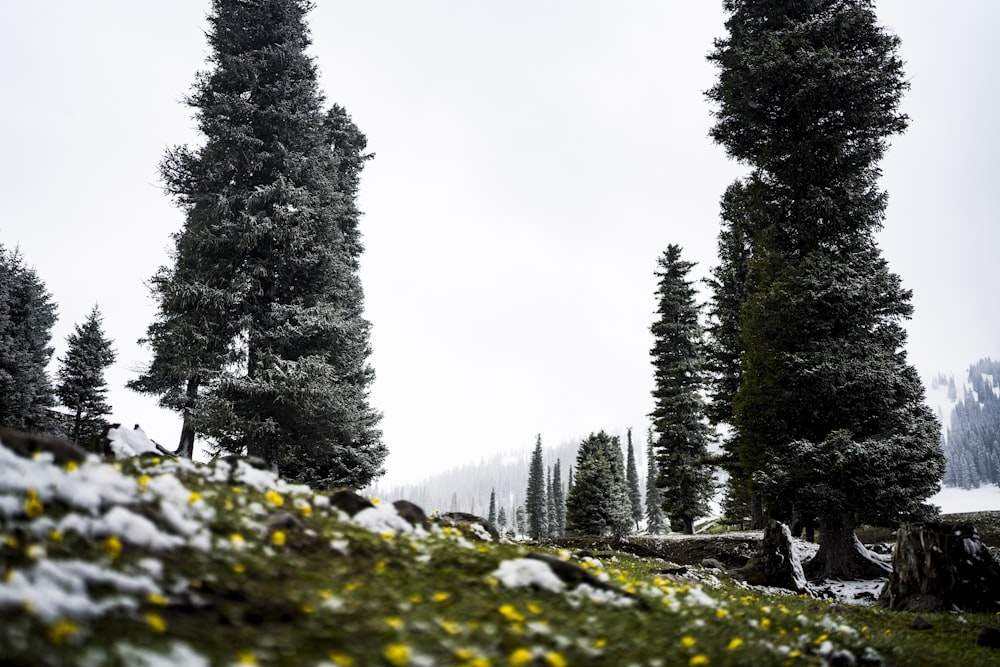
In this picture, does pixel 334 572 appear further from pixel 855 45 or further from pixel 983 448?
pixel 983 448

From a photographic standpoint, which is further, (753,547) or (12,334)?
(12,334)

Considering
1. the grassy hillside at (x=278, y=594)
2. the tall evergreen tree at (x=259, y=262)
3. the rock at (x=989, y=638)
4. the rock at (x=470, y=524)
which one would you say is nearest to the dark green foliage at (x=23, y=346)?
the tall evergreen tree at (x=259, y=262)

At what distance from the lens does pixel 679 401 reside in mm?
28047

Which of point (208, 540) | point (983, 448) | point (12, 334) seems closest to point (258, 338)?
point (208, 540)

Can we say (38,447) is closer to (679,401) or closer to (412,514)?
(412,514)

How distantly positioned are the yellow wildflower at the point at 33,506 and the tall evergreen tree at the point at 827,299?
1443cm

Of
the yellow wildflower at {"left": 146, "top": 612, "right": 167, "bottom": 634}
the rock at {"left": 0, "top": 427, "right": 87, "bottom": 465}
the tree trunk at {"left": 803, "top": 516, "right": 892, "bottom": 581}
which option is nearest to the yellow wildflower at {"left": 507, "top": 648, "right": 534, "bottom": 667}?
the yellow wildflower at {"left": 146, "top": 612, "right": 167, "bottom": 634}

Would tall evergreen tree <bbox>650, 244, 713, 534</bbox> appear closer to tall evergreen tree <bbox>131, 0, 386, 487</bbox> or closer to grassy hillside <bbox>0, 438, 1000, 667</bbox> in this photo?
tall evergreen tree <bbox>131, 0, 386, 487</bbox>

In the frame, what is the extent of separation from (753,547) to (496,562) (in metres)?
18.0

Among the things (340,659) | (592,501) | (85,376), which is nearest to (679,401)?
(592,501)

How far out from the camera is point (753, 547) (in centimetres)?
1838

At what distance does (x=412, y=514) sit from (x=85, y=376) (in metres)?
37.6

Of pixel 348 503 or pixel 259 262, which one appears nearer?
pixel 348 503

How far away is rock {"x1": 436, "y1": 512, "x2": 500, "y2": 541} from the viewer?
7.35 metres
